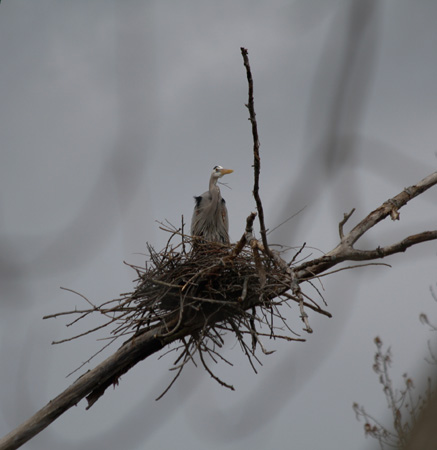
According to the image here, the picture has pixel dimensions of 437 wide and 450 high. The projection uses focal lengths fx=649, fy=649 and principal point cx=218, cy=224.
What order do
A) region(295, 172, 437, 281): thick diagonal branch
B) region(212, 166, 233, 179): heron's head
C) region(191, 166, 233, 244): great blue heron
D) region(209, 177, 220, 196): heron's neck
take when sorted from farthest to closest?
1. region(212, 166, 233, 179): heron's head
2. region(209, 177, 220, 196): heron's neck
3. region(191, 166, 233, 244): great blue heron
4. region(295, 172, 437, 281): thick diagonal branch

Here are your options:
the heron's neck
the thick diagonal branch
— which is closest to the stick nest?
the thick diagonal branch

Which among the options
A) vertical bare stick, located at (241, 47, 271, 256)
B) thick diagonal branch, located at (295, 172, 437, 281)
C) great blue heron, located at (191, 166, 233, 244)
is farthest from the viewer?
great blue heron, located at (191, 166, 233, 244)

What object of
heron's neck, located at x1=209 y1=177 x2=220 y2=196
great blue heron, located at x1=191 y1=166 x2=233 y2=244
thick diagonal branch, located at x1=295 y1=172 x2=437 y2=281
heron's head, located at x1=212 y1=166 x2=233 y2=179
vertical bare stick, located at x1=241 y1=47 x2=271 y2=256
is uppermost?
heron's head, located at x1=212 y1=166 x2=233 y2=179

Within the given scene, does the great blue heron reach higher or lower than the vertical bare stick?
higher

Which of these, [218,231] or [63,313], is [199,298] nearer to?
[63,313]

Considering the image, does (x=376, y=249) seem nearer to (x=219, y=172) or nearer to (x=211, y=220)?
(x=211, y=220)

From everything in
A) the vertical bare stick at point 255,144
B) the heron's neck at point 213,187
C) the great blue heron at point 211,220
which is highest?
the heron's neck at point 213,187

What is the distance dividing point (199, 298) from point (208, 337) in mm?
377

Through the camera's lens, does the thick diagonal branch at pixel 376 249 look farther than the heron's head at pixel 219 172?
No

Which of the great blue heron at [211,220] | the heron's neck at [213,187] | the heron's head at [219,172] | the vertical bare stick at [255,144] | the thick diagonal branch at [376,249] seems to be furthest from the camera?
the heron's head at [219,172]

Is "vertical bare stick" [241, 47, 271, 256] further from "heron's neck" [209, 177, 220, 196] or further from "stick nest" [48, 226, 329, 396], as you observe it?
"heron's neck" [209, 177, 220, 196]

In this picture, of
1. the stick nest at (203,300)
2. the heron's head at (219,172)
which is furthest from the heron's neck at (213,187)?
the stick nest at (203,300)

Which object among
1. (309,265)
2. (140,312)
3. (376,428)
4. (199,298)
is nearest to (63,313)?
(140,312)

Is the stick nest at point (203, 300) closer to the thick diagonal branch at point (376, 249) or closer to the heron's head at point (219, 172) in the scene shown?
the thick diagonal branch at point (376, 249)
